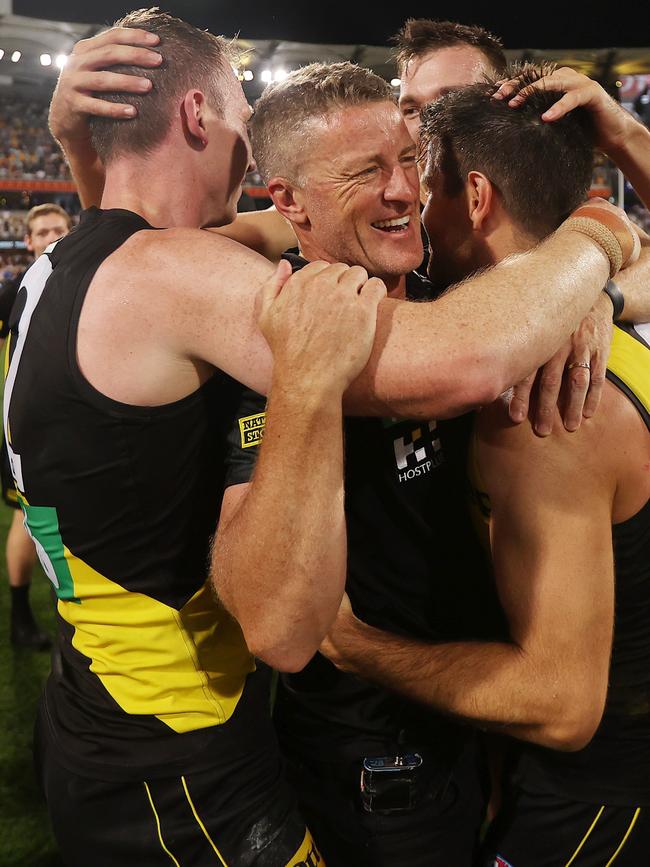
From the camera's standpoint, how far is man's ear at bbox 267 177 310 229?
2.02 meters

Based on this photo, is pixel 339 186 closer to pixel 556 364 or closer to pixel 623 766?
pixel 556 364

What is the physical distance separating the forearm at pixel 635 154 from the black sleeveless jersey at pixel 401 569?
3.37 feet

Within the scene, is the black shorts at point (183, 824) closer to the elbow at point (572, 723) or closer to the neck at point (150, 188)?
the elbow at point (572, 723)

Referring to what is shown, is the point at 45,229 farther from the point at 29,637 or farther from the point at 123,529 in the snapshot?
the point at 123,529

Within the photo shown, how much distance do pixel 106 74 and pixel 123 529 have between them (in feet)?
3.24

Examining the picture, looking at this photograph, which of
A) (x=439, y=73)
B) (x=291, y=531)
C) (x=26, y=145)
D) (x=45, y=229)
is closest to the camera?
(x=291, y=531)

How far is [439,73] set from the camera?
10.1 feet

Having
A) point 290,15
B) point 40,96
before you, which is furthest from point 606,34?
point 40,96

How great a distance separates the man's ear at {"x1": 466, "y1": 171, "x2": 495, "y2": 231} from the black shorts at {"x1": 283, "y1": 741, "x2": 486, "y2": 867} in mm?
1262

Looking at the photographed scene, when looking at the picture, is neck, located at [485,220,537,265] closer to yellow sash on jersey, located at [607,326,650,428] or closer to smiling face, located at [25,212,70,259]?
yellow sash on jersey, located at [607,326,650,428]

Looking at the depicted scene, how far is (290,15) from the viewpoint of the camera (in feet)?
73.8

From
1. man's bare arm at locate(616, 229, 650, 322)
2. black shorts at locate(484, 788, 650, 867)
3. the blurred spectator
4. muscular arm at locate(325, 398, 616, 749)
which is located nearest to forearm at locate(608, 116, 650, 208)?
man's bare arm at locate(616, 229, 650, 322)

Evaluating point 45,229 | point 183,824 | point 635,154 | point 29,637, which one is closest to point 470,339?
point 183,824

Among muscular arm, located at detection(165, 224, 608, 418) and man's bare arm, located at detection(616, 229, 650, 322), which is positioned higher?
muscular arm, located at detection(165, 224, 608, 418)
